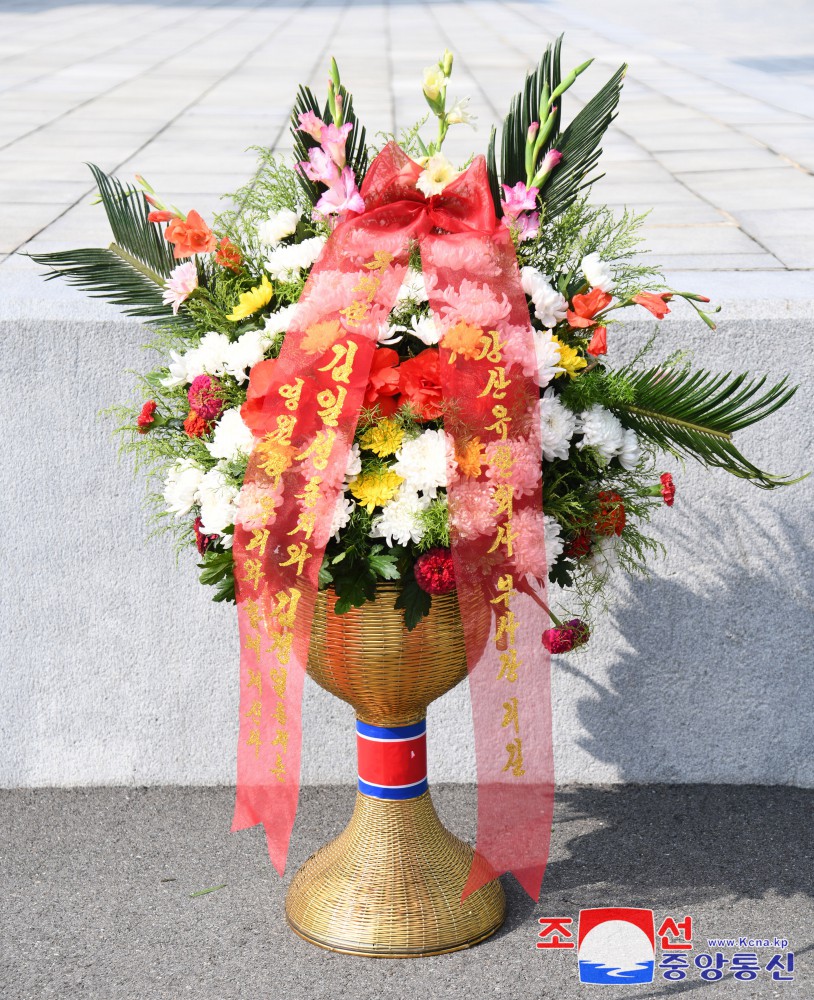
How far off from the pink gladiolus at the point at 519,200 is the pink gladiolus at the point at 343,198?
0.89 feet

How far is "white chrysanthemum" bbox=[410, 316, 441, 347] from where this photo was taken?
2.27 metres

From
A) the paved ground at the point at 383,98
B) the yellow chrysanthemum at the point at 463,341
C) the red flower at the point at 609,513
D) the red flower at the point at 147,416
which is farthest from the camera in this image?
the paved ground at the point at 383,98

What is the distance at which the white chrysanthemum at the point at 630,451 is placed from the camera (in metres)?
2.40

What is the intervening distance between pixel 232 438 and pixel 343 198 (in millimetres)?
479

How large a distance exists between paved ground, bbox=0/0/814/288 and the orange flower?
1562 mm

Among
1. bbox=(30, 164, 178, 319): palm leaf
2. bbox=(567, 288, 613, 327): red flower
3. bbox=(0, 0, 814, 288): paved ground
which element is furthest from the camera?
bbox=(0, 0, 814, 288): paved ground

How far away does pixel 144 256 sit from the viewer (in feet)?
8.91

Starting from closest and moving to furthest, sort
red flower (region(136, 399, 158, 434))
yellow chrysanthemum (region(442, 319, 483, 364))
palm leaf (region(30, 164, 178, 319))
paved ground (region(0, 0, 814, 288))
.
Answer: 1. yellow chrysanthemum (region(442, 319, 483, 364))
2. red flower (region(136, 399, 158, 434))
3. palm leaf (region(30, 164, 178, 319))
4. paved ground (region(0, 0, 814, 288))

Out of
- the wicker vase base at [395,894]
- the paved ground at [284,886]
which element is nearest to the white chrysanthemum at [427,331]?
the wicker vase base at [395,894]

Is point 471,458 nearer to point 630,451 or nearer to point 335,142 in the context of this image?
point 630,451

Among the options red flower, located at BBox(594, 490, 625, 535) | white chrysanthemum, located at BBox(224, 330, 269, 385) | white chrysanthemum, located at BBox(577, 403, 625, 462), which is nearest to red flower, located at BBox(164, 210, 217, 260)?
white chrysanthemum, located at BBox(224, 330, 269, 385)

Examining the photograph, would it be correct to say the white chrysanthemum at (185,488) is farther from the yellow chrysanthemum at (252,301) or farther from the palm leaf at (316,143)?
the palm leaf at (316,143)

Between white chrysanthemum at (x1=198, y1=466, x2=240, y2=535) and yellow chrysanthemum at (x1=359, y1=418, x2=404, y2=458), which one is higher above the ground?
yellow chrysanthemum at (x1=359, y1=418, x2=404, y2=458)

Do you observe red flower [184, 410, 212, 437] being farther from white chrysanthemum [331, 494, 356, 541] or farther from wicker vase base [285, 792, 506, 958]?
wicker vase base [285, 792, 506, 958]
